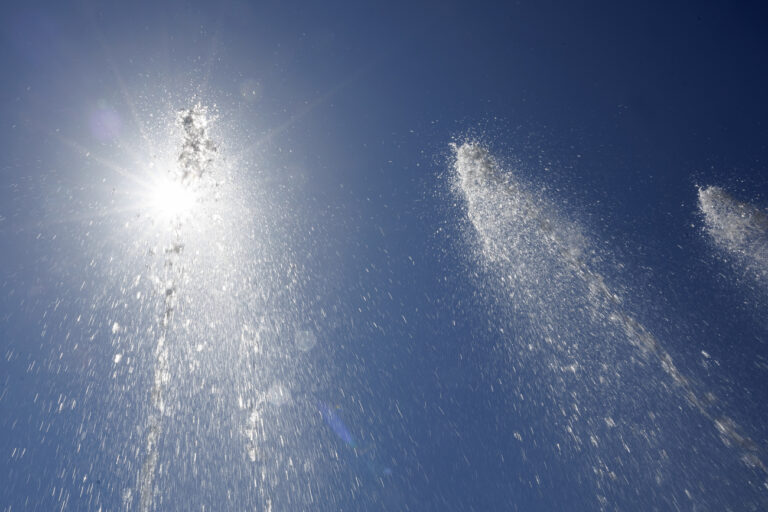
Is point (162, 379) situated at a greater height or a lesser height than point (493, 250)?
greater

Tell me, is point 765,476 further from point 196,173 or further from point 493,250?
point 196,173

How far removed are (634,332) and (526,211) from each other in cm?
411

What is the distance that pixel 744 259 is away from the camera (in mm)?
13695

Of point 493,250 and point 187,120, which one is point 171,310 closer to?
point 187,120

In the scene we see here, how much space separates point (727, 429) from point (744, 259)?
6.36 meters

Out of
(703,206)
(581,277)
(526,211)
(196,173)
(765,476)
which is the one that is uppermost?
(196,173)

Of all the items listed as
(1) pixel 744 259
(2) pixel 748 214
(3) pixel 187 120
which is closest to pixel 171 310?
(3) pixel 187 120

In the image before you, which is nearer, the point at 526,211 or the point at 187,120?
the point at 187,120

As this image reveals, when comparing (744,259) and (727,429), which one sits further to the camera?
(744,259)

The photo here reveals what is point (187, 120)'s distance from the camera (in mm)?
11422

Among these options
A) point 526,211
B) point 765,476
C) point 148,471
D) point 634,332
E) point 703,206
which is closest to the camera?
point 148,471

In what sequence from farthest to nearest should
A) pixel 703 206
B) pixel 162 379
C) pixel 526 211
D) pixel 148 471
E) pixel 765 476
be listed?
pixel 703 206
pixel 526 211
pixel 765 476
pixel 162 379
pixel 148 471

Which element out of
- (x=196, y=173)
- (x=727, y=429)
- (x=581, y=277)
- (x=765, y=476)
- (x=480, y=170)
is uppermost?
(x=196, y=173)

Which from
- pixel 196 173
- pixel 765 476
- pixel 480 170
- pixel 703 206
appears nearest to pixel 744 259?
pixel 703 206
